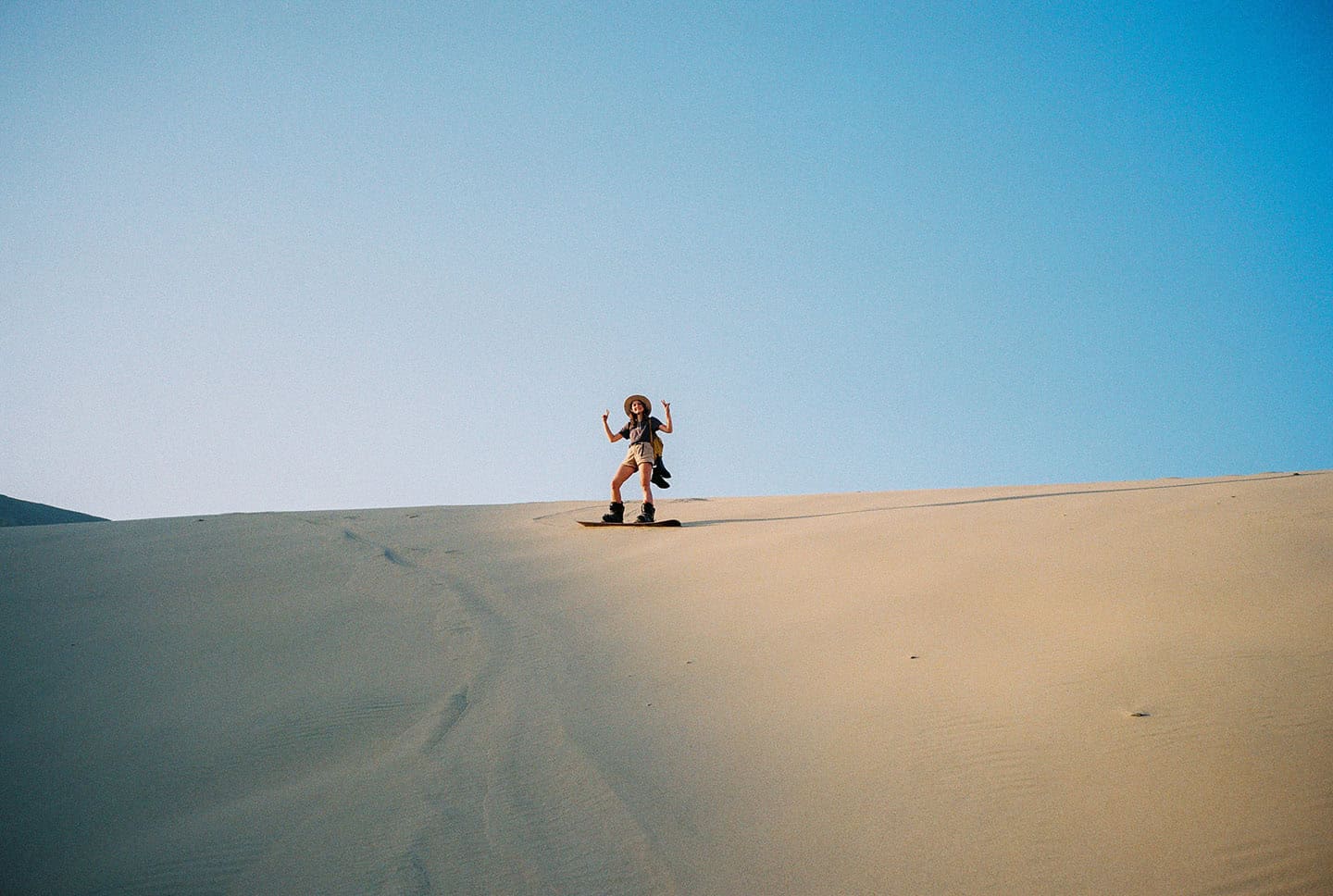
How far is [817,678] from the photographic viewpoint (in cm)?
380

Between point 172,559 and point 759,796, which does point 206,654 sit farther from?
point 759,796

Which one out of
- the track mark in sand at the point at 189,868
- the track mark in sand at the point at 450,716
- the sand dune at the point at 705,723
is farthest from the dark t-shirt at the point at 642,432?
the track mark in sand at the point at 189,868

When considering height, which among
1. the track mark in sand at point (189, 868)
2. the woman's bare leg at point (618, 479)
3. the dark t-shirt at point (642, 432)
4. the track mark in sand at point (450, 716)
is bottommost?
the track mark in sand at point (189, 868)

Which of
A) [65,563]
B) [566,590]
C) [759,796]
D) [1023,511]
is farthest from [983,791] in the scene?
[65,563]

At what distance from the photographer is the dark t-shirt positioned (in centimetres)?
890

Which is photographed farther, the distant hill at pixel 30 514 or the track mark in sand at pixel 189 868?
the distant hill at pixel 30 514

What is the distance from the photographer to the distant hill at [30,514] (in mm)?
16516

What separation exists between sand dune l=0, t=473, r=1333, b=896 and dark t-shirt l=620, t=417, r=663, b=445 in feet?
9.12

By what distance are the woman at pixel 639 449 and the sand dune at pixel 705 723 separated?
259 centimetres

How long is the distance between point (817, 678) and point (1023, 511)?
4.53 m

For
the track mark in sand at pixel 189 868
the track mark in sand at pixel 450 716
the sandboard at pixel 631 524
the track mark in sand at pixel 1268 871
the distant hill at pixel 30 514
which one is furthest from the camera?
the distant hill at pixel 30 514

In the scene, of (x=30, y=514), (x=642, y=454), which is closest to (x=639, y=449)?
(x=642, y=454)

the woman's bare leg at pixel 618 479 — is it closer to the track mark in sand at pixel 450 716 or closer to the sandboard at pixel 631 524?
the sandboard at pixel 631 524

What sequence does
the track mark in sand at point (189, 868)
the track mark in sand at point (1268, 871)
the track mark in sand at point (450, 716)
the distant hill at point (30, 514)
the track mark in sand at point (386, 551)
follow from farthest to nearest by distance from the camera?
1. the distant hill at point (30, 514)
2. the track mark in sand at point (386, 551)
3. the track mark in sand at point (450, 716)
4. the track mark in sand at point (189, 868)
5. the track mark in sand at point (1268, 871)
